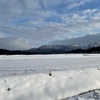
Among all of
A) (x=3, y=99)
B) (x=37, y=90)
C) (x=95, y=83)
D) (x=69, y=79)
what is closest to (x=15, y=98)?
(x=3, y=99)

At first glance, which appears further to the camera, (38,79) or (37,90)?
(38,79)

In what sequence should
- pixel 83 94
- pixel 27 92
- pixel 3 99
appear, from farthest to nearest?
1. pixel 83 94
2. pixel 27 92
3. pixel 3 99

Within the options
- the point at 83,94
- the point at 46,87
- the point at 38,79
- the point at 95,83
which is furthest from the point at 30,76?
the point at 95,83

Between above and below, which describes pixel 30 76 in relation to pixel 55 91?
above

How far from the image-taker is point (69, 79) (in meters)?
9.97

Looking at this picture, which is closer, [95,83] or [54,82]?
[54,82]

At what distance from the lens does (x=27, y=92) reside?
8.19 m

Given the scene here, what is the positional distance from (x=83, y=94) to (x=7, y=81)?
3295 millimetres

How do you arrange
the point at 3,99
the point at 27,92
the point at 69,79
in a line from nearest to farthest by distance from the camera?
1. the point at 3,99
2. the point at 27,92
3. the point at 69,79

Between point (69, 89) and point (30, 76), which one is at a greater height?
point (30, 76)

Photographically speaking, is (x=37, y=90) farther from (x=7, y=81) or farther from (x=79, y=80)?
(x=79, y=80)

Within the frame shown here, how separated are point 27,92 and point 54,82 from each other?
5.22 ft

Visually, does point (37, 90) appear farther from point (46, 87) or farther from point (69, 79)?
point (69, 79)

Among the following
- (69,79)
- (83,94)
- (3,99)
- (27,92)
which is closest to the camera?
(3,99)
